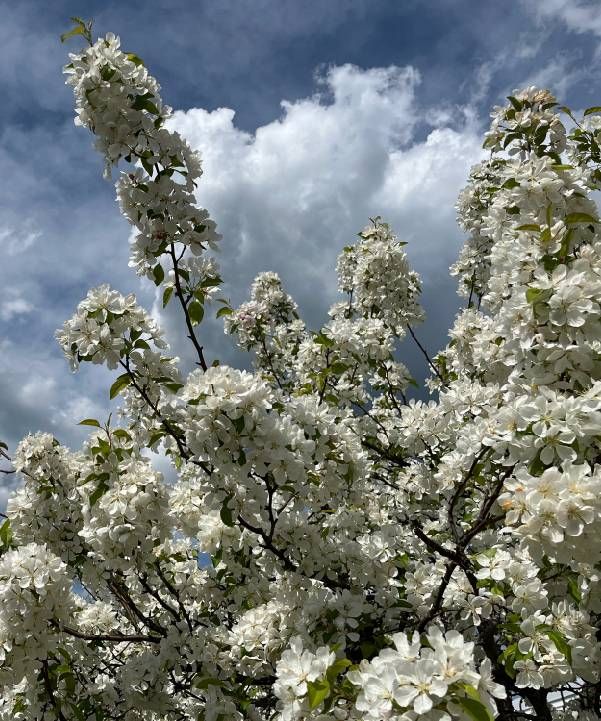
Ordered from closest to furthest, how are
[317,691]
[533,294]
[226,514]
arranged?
[317,691] → [533,294] → [226,514]

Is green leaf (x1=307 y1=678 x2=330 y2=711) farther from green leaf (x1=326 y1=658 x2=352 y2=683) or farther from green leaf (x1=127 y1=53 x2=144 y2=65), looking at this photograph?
green leaf (x1=127 y1=53 x2=144 y2=65)

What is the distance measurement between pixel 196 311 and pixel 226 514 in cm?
140

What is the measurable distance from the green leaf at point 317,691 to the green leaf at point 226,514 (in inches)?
40.3

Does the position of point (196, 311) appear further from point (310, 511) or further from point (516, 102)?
point (516, 102)

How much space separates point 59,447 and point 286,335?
201 inches

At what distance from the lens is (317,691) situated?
2248 mm

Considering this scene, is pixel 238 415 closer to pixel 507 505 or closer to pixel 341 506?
pixel 507 505

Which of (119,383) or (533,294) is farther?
(119,383)

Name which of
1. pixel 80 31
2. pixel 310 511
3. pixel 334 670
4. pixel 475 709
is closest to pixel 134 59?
pixel 80 31

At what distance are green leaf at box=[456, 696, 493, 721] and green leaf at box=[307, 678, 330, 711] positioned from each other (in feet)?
1.75

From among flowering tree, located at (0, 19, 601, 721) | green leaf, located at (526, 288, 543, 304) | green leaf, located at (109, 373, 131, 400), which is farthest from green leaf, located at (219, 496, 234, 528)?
green leaf, located at (526, 288, 543, 304)

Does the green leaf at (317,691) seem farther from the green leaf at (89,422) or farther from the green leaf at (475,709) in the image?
the green leaf at (89,422)

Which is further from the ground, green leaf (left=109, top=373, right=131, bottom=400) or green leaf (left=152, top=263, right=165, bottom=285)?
green leaf (left=152, top=263, right=165, bottom=285)

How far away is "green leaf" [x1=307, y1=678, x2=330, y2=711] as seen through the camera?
2207 millimetres
